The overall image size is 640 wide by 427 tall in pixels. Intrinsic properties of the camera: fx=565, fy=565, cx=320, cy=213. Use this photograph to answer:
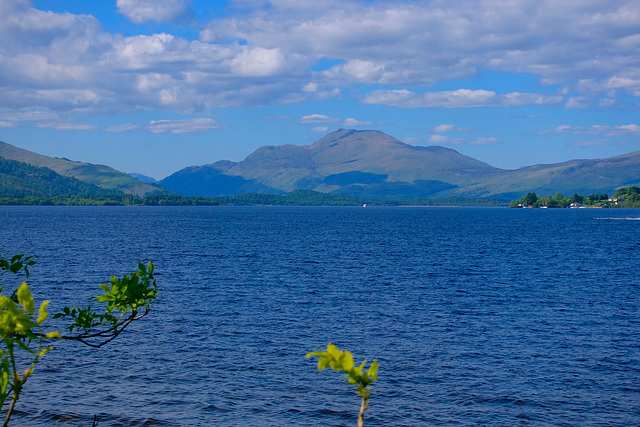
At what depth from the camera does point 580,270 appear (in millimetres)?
84438

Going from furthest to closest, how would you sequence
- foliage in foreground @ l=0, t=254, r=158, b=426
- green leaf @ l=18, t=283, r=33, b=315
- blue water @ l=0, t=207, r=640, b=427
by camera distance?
blue water @ l=0, t=207, r=640, b=427 → foliage in foreground @ l=0, t=254, r=158, b=426 → green leaf @ l=18, t=283, r=33, b=315

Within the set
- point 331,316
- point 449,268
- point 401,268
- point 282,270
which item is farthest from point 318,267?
point 331,316

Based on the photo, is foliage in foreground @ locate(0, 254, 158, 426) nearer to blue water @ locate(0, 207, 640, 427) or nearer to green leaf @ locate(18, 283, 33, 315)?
green leaf @ locate(18, 283, 33, 315)

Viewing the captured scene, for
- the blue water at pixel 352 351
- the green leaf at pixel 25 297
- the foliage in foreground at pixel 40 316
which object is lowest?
the blue water at pixel 352 351

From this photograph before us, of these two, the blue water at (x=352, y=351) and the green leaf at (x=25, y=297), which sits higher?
Result: the green leaf at (x=25, y=297)

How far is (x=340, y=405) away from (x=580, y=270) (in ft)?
219

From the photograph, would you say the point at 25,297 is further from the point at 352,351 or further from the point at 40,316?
the point at 352,351

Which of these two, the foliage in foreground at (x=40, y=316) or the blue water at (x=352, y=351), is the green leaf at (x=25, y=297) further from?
the blue water at (x=352, y=351)

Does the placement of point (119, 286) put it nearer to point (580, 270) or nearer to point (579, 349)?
point (579, 349)

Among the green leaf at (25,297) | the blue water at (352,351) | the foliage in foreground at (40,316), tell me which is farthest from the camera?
the blue water at (352,351)

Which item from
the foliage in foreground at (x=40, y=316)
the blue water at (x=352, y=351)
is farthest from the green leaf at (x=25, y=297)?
the blue water at (x=352, y=351)

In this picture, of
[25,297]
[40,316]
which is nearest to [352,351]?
[40,316]

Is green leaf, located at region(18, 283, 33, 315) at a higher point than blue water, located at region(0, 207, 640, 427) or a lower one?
higher

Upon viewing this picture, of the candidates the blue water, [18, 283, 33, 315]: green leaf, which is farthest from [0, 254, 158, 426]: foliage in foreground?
the blue water
